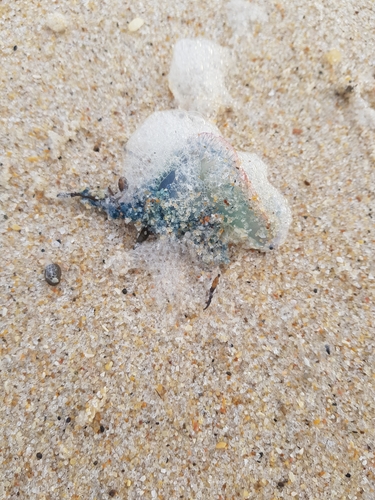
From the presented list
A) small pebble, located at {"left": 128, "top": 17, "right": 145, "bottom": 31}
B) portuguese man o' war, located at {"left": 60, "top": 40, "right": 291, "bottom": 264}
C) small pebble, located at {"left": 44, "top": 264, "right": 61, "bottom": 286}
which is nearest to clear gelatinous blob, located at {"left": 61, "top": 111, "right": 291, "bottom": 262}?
portuguese man o' war, located at {"left": 60, "top": 40, "right": 291, "bottom": 264}

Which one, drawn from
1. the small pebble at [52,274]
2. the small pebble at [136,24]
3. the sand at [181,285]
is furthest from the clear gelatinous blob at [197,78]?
the small pebble at [52,274]

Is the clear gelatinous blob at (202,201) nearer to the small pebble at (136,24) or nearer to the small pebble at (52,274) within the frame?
the small pebble at (52,274)

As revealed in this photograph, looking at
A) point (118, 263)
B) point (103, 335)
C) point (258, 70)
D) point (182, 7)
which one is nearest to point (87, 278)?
point (118, 263)

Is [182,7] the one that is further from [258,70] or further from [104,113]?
[104,113]

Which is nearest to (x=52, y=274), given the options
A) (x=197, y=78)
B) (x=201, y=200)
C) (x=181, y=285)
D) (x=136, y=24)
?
(x=181, y=285)

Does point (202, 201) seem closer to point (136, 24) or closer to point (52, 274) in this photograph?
point (52, 274)

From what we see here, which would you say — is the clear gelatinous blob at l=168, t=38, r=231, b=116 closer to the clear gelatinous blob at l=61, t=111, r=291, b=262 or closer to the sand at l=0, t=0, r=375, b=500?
the sand at l=0, t=0, r=375, b=500

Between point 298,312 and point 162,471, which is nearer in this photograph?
point 162,471
